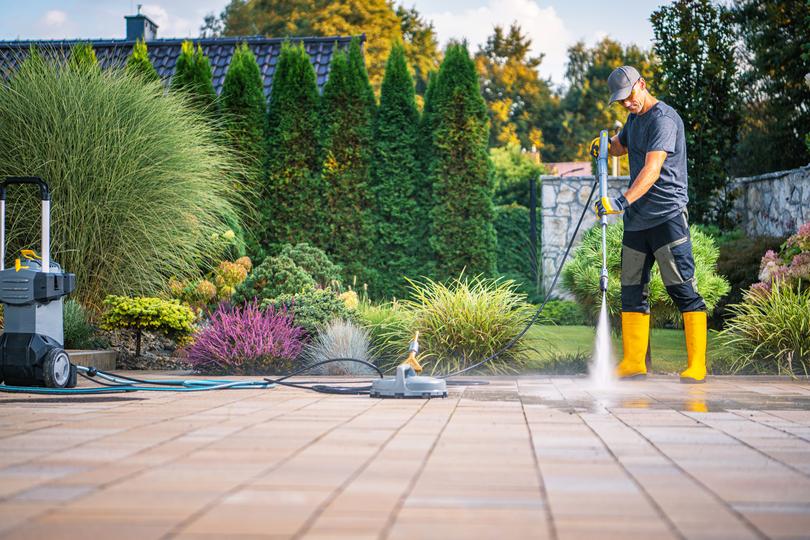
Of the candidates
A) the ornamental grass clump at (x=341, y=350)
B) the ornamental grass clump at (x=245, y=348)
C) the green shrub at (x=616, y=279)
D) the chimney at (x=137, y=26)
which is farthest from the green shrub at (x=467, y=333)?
the chimney at (x=137, y=26)

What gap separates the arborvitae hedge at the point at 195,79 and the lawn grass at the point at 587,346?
5.50m

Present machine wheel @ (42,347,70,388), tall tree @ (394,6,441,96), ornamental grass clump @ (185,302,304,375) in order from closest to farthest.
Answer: machine wheel @ (42,347,70,388) < ornamental grass clump @ (185,302,304,375) < tall tree @ (394,6,441,96)

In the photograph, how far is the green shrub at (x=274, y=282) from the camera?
28.0ft

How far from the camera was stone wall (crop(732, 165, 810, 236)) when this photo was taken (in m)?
10.7

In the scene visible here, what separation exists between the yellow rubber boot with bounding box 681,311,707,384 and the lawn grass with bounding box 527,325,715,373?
3.11ft

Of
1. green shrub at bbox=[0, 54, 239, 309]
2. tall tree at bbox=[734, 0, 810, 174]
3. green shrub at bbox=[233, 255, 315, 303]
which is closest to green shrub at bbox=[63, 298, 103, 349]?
green shrub at bbox=[0, 54, 239, 309]

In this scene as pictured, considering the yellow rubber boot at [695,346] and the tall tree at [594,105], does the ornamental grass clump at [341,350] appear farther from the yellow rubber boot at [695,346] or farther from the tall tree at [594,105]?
the tall tree at [594,105]

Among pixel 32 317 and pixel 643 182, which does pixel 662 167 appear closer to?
pixel 643 182

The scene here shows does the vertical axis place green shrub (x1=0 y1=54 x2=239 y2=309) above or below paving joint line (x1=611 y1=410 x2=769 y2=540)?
above

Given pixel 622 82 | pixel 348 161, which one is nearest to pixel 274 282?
pixel 622 82

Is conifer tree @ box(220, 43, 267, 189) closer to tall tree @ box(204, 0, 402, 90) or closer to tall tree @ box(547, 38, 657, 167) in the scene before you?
tall tree @ box(204, 0, 402, 90)

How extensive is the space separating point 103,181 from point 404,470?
6.94 m

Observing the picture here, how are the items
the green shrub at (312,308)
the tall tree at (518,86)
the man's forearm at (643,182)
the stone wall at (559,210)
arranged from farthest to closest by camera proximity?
the tall tree at (518,86)
the stone wall at (559,210)
the green shrub at (312,308)
the man's forearm at (643,182)

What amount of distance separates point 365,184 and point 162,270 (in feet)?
12.2
